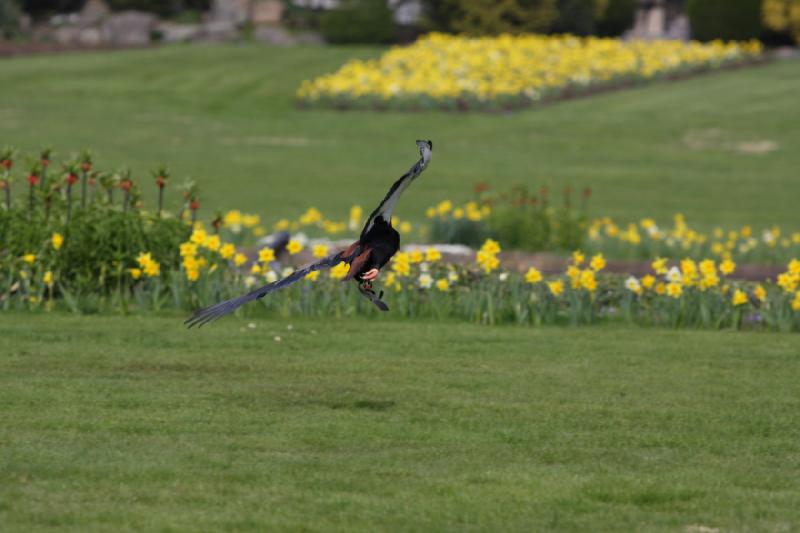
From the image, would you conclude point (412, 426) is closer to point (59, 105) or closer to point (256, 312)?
point (256, 312)

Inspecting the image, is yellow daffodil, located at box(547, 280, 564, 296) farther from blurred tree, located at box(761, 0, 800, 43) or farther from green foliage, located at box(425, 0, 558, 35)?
green foliage, located at box(425, 0, 558, 35)

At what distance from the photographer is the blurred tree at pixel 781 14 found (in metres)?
45.8

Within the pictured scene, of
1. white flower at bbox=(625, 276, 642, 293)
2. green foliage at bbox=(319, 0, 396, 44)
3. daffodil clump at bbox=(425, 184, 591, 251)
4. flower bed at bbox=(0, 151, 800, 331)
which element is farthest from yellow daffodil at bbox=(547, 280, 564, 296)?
green foliage at bbox=(319, 0, 396, 44)

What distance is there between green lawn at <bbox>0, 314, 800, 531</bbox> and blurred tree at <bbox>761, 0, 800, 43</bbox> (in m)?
35.9

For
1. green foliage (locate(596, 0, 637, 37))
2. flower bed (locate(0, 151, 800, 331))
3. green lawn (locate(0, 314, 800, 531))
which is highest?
green foliage (locate(596, 0, 637, 37))

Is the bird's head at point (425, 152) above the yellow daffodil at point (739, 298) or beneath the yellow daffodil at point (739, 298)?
above

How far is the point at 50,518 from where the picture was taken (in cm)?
660

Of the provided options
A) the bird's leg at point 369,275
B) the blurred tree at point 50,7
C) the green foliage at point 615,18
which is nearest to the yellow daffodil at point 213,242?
the bird's leg at point 369,275

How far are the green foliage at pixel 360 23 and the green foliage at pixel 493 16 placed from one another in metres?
1.44

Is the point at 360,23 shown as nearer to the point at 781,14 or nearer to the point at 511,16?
the point at 511,16

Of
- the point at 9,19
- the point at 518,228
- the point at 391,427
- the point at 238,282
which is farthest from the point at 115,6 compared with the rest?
the point at 391,427

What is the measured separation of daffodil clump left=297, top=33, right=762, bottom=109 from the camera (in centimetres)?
3519

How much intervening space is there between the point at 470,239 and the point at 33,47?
112 feet

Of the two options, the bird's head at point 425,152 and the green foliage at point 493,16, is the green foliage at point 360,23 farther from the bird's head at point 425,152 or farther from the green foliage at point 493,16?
the bird's head at point 425,152
